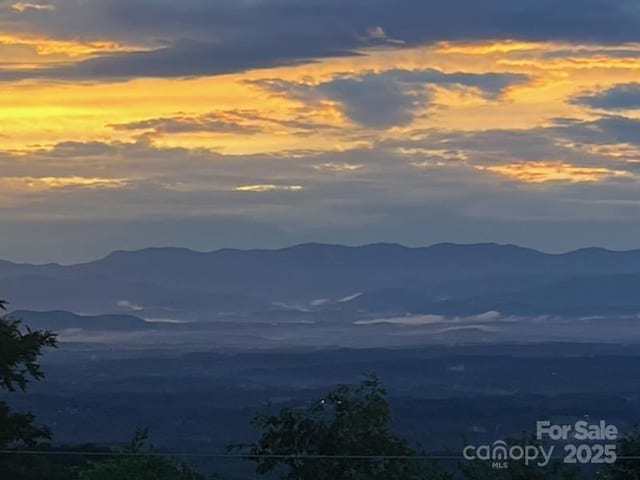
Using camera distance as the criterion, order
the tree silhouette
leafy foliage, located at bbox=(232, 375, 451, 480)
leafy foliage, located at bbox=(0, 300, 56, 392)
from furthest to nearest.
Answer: leafy foliage, located at bbox=(232, 375, 451, 480) < leafy foliage, located at bbox=(0, 300, 56, 392) < the tree silhouette

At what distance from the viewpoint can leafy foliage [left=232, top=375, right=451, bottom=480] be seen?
30094mm

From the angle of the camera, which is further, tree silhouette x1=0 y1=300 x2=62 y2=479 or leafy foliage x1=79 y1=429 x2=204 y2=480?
tree silhouette x1=0 y1=300 x2=62 y2=479

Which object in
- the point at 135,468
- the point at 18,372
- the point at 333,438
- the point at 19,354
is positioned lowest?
the point at 135,468

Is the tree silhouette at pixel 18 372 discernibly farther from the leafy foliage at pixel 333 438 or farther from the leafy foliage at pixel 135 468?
the leafy foliage at pixel 333 438

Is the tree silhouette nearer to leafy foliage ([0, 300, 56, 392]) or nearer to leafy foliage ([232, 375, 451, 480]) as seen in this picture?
leafy foliage ([0, 300, 56, 392])

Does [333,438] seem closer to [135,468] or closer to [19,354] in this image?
[135,468]

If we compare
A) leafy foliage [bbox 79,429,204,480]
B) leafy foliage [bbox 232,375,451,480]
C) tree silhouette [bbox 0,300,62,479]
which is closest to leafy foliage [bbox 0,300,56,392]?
tree silhouette [bbox 0,300,62,479]

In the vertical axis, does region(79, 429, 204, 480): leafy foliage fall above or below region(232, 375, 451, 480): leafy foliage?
below

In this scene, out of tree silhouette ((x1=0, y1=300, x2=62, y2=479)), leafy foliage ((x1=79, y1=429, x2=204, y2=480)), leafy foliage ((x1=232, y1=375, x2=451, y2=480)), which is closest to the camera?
leafy foliage ((x1=79, y1=429, x2=204, y2=480))

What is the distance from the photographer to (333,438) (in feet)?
103

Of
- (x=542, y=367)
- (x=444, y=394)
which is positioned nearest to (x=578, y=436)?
(x=444, y=394)

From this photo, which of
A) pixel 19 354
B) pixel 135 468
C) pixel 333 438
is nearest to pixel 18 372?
pixel 19 354

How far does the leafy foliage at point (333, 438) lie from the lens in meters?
30.1

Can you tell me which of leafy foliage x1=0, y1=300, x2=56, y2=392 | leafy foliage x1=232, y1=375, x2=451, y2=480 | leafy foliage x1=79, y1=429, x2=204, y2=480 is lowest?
leafy foliage x1=79, y1=429, x2=204, y2=480
